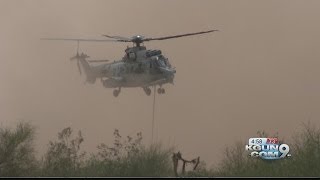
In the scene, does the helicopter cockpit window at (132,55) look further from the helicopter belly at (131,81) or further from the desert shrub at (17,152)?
the desert shrub at (17,152)

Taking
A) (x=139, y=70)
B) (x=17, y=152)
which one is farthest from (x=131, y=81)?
(x=17, y=152)

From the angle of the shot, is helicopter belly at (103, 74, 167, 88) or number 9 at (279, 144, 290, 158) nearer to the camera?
number 9 at (279, 144, 290, 158)

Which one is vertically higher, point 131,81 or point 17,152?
point 131,81

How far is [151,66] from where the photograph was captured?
66.2 metres

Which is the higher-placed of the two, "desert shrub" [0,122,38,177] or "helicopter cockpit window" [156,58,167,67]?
"helicopter cockpit window" [156,58,167,67]

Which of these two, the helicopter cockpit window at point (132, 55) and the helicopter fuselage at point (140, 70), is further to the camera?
the helicopter cockpit window at point (132, 55)

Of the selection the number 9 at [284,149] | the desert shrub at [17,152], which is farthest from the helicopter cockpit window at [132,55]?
the number 9 at [284,149]

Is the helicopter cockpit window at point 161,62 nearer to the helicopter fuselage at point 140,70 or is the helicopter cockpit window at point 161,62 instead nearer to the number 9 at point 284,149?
the helicopter fuselage at point 140,70

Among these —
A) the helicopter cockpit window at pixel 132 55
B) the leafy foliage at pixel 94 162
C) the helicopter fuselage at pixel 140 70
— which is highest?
the helicopter cockpit window at pixel 132 55

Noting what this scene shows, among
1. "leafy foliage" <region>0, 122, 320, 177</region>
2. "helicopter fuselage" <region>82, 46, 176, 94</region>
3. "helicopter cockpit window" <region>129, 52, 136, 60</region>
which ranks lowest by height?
"leafy foliage" <region>0, 122, 320, 177</region>

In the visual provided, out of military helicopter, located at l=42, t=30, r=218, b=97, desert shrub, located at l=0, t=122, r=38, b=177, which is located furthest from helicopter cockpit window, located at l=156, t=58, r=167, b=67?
desert shrub, located at l=0, t=122, r=38, b=177

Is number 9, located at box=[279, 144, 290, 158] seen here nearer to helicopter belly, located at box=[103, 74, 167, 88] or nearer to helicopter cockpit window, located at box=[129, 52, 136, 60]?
helicopter belly, located at box=[103, 74, 167, 88]

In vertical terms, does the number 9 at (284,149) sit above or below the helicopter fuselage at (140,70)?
below

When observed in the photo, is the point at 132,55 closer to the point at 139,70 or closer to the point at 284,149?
the point at 139,70
